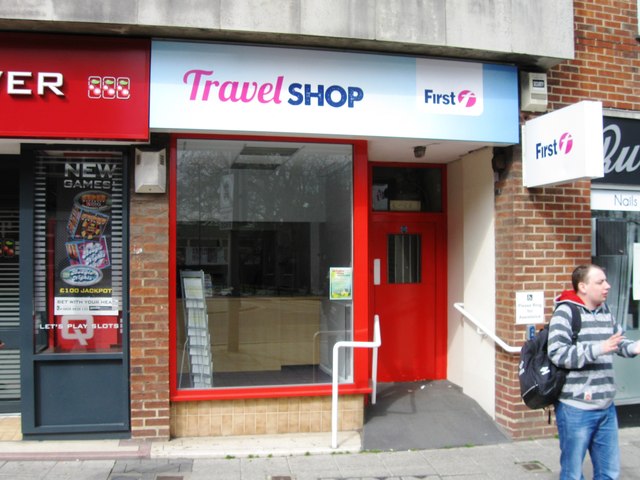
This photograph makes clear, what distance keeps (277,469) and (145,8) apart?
4.03 m

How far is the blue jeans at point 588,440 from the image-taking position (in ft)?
12.0

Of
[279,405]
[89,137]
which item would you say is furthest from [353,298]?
[89,137]

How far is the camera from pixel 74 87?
509 centimetres

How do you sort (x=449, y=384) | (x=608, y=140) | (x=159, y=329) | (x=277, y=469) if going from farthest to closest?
(x=449, y=384) < (x=608, y=140) < (x=159, y=329) < (x=277, y=469)

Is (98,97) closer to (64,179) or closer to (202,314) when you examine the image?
(64,179)

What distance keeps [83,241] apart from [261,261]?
1.69 meters

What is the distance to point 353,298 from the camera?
5.80 meters

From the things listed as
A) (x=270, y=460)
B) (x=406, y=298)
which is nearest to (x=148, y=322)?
(x=270, y=460)

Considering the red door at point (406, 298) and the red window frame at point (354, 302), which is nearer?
the red window frame at point (354, 302)

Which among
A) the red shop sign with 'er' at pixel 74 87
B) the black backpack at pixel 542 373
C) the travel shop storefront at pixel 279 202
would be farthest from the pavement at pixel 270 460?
the red shop sign with 'er' at pixel 74 87

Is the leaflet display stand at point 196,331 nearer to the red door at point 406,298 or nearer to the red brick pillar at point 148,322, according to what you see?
the red brick pillar at point 148,322

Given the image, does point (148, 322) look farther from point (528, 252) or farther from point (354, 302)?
point (528, 252)

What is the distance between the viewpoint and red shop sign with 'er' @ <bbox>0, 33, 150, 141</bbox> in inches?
198

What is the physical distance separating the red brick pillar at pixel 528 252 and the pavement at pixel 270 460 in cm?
42
